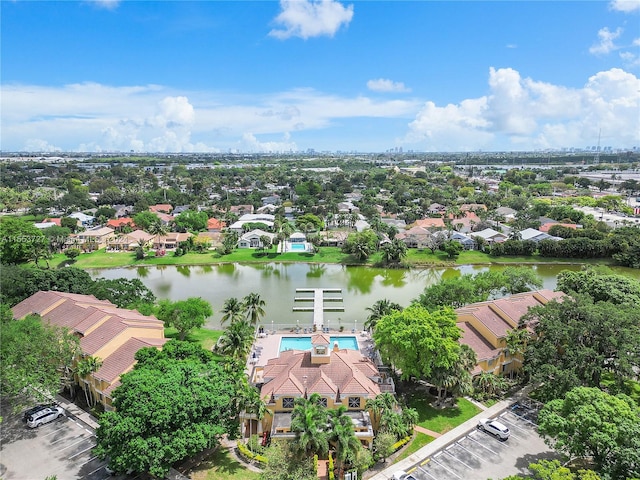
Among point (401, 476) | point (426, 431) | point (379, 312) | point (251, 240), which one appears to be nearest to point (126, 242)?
point (251, 240)

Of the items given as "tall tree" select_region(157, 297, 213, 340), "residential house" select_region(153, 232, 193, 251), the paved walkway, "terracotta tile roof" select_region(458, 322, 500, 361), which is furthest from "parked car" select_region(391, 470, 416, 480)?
"residential house" select_region(153, 232, 193, 251)

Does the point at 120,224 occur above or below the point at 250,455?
above

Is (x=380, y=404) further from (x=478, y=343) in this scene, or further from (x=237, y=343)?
(x=237, y=343)

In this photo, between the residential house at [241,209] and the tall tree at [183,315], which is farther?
the residential house at [241,209]

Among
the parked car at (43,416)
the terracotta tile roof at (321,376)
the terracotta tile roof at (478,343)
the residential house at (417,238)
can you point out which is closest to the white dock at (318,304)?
the terracotta tile roof at (321,376)

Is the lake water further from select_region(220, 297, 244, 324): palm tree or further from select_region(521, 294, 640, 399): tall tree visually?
select_region(521, 294, 640, 399): tall tree

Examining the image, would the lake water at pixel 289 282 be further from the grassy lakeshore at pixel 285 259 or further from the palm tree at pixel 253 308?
the palm tree at pixel 253 308
